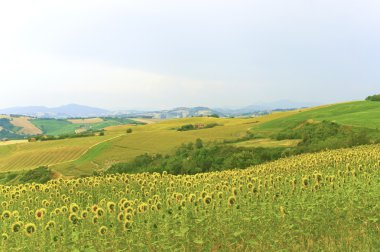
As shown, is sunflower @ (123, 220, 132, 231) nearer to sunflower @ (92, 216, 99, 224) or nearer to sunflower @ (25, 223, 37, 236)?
sunflower @ (92, 216, 99, 224)

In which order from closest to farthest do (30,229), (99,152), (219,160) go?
(30,229), (219,160), (99,152)

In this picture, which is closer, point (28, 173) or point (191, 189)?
point (191, 189)

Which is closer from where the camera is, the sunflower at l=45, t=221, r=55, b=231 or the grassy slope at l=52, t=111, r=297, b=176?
the sunflower at l=45, t=221, r=55, b=231

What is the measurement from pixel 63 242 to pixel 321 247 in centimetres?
507

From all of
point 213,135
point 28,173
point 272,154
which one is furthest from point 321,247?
point 213,135

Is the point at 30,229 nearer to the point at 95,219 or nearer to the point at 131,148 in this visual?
the point at 95,219

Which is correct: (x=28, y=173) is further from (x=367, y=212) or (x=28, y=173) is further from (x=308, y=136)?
(x=367, y=212)

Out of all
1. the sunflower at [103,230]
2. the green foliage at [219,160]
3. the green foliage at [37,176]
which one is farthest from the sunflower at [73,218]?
the green foliage at [37,176]

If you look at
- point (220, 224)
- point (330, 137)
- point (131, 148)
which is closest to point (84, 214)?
point (220, 224)

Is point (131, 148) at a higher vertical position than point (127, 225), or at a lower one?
lower

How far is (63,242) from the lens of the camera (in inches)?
282

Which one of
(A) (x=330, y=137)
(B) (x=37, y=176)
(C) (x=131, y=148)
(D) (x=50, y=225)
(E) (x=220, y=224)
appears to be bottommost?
(B) (x=37, y=176)

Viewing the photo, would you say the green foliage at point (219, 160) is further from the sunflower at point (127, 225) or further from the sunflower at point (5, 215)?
the sunflower at point (127, 225)

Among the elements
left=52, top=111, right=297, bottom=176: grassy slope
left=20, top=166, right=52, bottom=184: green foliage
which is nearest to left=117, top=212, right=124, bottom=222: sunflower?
left=20, top=166, right=52, bottom=184: green foliage
